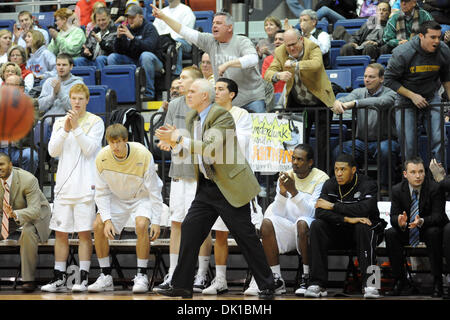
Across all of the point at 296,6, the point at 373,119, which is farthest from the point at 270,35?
the point at 373,119

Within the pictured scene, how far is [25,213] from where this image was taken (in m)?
9.00

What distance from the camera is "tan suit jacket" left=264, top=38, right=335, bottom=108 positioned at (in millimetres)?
9234

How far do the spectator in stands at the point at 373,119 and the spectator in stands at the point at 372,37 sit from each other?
6.72 ft

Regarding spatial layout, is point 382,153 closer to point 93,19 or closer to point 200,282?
point 200,282

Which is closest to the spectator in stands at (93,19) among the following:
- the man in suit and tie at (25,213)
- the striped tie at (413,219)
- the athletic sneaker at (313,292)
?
the man in suit and tie at (25,213)

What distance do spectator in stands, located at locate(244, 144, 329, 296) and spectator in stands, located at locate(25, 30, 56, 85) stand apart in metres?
5.38

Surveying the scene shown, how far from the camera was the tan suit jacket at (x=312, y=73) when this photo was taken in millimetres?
9234

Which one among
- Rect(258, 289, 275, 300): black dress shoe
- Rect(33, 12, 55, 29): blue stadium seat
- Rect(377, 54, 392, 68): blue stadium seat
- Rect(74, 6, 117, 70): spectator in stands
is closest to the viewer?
Rect(258, 289, 275, 300): black dress shoe

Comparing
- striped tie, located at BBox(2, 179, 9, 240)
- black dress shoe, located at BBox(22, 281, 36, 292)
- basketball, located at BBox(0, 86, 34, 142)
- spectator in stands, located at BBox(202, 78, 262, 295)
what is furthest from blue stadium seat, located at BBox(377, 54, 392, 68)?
basketball, located at BBox(0, 86, 34, 142)

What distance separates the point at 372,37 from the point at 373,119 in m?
2.76

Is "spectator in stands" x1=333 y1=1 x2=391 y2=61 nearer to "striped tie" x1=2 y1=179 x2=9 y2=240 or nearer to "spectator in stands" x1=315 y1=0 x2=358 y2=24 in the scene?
"spectator in stands" x1=315 y1=0 x2=358 y2=24
